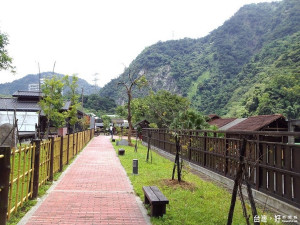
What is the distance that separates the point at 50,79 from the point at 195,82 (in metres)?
67.8

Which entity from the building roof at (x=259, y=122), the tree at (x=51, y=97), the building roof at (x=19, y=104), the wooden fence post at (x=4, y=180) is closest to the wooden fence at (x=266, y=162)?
the wooden fence post at (x=4, y=180)

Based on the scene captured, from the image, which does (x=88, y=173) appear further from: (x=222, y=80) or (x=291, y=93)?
(x=222, y=80)

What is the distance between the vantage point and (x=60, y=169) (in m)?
11.3

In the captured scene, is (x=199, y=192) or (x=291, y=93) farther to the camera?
(x=291, y=93)

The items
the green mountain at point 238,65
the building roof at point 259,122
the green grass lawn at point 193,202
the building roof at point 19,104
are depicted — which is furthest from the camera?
the green mountain at point 238,65

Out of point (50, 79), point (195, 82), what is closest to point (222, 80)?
point (195, 82)

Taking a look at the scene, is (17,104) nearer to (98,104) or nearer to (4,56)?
(4,56)

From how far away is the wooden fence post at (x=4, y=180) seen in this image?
446 cm

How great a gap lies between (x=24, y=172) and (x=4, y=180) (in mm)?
1807

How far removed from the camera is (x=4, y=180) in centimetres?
454

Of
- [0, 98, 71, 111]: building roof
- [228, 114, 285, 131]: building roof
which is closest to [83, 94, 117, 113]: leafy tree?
[0, 98, 71, 111]: building roof

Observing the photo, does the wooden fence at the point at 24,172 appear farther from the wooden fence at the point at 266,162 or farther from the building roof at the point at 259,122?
the building roof at the point at 259,122

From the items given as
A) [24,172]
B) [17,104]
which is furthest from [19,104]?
[24,172]

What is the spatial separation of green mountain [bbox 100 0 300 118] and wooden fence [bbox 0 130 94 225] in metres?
38.0
